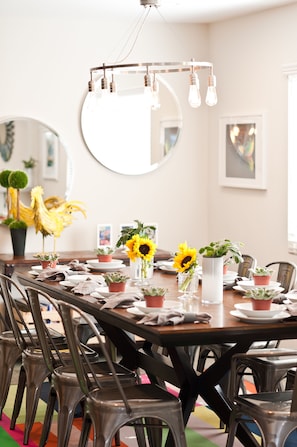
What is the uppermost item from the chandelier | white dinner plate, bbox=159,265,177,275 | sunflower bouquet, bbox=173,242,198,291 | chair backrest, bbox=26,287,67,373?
the chandelier

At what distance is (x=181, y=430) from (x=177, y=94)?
3988mm

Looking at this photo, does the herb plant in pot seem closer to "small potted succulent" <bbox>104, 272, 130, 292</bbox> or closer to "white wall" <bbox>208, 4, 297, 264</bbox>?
"small potted succulent" <bbox>104, 272, 130, 292</bbox>

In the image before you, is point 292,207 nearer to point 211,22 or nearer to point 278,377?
Answer: point 211,22

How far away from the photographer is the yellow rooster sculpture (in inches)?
248

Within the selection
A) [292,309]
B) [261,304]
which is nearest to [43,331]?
[261,304]

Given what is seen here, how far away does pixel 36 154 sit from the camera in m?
6.64

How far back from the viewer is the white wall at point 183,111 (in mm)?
6469

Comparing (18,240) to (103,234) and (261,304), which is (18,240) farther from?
(261,304)

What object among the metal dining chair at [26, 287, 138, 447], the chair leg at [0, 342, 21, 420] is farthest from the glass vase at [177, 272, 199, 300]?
the chair leg at [0, 342, 21, 420]

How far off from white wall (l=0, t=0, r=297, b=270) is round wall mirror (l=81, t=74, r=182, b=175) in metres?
0.08

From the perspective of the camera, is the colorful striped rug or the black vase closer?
the colorful striped rug

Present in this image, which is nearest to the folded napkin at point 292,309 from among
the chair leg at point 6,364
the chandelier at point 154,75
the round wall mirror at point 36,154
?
the chandelier at point 154,75

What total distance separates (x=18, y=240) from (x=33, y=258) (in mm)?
194

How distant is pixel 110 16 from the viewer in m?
6.66
